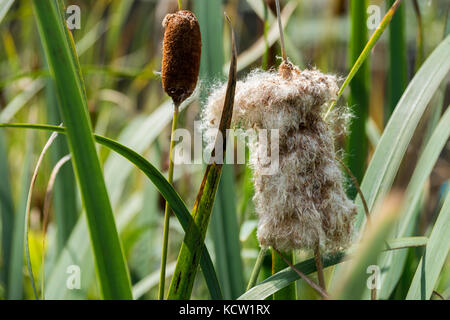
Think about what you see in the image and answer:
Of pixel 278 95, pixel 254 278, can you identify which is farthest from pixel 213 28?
pixel 254 278

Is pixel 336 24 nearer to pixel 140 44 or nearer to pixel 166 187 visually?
pixel 140 44

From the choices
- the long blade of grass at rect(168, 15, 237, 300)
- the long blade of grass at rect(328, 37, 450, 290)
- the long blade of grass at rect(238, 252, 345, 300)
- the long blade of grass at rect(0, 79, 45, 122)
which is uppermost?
the long blade of grass at rect(0, 79, 45, 122)

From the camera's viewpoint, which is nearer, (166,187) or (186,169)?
(166,187)

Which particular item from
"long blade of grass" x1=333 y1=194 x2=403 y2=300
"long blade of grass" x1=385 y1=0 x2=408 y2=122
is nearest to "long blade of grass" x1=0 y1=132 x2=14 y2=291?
"long blade of grass" x1=385 y1=0 x2=408 y2=122

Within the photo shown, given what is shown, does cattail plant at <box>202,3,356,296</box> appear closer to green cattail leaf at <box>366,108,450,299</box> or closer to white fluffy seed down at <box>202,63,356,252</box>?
white fluffy seed down at <box>202,63,356,252</box>

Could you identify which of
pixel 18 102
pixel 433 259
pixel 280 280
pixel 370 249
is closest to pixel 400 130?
pixel 433 259

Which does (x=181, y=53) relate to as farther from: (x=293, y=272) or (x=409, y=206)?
(x=409, y=206)

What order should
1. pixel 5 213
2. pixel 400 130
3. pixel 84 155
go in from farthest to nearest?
pixel 5 213 < pixel 400 130 < pixel 84 155
